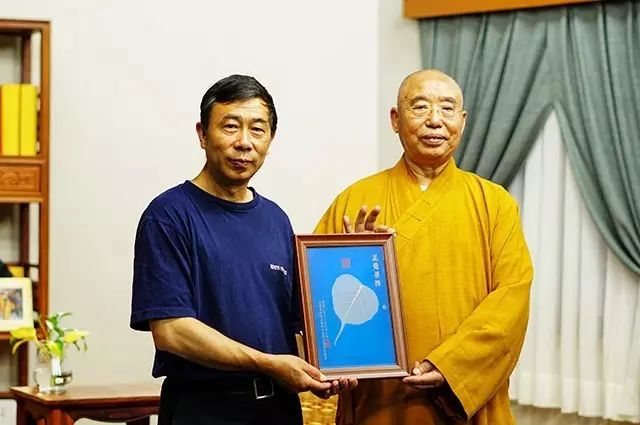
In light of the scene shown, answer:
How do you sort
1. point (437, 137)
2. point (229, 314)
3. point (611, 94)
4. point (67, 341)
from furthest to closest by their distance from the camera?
point (611, 94) → point (67, 341) → point (437, 137) → point (229, 314)

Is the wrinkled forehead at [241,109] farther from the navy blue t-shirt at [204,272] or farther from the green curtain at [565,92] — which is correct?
the green curtain at [565,92]

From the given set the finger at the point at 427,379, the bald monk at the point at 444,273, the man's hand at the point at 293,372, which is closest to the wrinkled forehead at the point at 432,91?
the bald monk at the point at 444,273

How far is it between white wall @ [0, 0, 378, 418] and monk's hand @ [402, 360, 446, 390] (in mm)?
2396

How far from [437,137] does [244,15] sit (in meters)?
2.33

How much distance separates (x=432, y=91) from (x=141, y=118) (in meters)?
2.23

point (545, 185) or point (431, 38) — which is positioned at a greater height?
point (431, 38)

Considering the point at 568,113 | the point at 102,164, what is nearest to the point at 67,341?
the point at 102,164

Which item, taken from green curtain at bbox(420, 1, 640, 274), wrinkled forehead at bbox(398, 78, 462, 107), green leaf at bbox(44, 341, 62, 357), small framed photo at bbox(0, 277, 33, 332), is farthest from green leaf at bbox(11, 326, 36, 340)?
green curtain at bbox(420, 1, 640, 274)

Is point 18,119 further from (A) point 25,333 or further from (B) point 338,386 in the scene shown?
(B) point 338,386

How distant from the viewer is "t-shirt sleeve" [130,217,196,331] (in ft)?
7.93

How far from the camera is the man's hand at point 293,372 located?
2.46 meters

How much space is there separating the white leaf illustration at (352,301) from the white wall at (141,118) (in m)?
2.45

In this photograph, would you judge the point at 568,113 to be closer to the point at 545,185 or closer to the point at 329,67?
the point at 545,185

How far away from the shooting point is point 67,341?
4.29 meters
